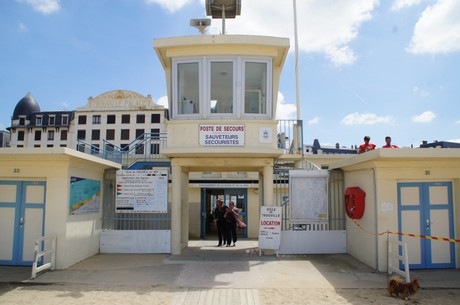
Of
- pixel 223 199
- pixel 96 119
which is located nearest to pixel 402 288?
pixel 223 199

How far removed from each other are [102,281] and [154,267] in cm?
154

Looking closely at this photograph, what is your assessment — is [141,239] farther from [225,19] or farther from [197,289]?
[225,19]

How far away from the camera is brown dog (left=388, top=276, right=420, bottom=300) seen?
22.0 ft

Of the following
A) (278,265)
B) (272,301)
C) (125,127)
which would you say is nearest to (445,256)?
(278,265)

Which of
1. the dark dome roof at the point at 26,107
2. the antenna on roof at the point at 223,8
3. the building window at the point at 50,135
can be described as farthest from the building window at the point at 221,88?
the dark dome roof at the point at 26,107

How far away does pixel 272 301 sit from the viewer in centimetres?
666

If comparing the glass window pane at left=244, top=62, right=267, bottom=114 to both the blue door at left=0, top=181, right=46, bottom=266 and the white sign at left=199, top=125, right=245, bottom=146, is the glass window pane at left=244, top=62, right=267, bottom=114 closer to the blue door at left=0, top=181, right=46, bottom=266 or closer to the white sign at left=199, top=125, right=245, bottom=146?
the white sign at left=199, top=125, right=245, bottom=146

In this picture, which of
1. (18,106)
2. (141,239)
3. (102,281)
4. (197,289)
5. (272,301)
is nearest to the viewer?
(272,301)

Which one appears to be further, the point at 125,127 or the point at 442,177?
the point at 125,127

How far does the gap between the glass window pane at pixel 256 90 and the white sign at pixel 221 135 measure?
698 millimetres

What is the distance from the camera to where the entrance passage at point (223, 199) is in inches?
768

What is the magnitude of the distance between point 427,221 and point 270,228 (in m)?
4.09

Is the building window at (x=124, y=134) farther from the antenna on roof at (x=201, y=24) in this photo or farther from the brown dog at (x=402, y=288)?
the brown dog at (x=402, y=288)

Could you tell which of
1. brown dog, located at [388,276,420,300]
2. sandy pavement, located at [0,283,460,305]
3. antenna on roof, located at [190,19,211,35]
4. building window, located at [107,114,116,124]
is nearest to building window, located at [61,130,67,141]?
building window, located at [107,114,116,124]
